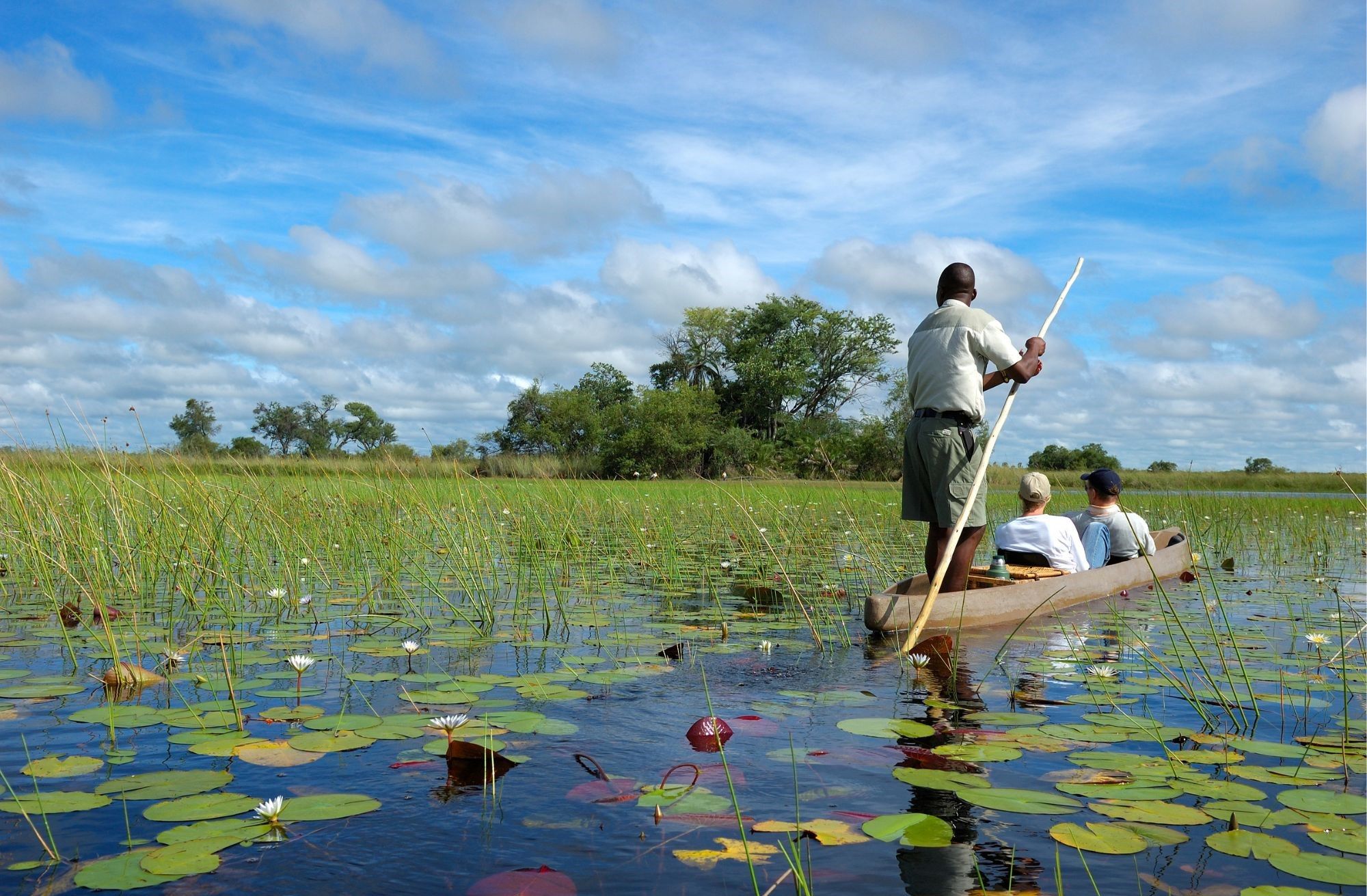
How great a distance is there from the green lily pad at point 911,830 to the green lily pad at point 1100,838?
269 millimetres

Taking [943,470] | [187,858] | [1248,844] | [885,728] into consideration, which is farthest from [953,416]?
[187,858]

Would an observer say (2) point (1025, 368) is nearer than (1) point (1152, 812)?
No

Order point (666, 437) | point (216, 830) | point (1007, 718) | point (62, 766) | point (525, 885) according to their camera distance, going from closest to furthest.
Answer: point (525, 885), point (216, 830), point (62, 766), point (1007, 718), point (666, 437)

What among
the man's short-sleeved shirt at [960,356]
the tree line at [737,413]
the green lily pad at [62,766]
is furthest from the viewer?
the tree line at [737,413]

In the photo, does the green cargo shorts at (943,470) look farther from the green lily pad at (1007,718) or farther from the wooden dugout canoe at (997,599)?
the green lily pad at (1007,718)

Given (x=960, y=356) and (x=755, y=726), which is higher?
(x=960, y=356)

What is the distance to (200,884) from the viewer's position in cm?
194

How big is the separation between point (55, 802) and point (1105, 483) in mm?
7038

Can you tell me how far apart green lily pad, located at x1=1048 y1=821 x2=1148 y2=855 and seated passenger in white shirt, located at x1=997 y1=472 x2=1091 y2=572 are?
439 cm

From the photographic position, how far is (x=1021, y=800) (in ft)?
8.11

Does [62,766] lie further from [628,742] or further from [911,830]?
[911,830]

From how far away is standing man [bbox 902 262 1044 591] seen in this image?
548 centimetres

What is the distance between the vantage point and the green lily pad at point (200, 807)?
2.25 meters

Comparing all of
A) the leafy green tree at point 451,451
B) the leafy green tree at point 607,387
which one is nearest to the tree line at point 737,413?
the leafy green tree at point 607,387
